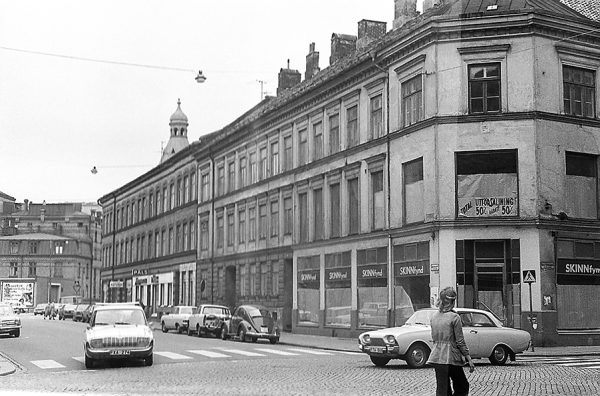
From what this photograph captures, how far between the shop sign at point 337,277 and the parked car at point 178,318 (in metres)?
8.03

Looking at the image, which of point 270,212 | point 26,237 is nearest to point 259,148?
point 270,212

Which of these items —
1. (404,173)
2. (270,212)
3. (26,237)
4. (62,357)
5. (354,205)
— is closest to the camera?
(62,357)

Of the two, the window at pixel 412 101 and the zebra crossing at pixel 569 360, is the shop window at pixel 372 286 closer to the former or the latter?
the window at pixel 412 101

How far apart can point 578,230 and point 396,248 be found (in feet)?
23.8

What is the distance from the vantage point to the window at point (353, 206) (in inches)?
1505

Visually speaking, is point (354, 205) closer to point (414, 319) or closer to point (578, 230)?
point (578, 230)

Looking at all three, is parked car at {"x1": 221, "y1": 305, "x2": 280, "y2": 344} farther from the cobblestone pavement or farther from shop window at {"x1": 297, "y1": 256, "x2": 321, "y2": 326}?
the cobblestone pavement

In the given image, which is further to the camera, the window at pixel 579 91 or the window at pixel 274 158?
the window at pixel 274 158

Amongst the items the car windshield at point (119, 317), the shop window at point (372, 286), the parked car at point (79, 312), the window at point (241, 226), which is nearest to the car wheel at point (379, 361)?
the car windshield at point (119, 317)

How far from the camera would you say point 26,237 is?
139125 millimetres

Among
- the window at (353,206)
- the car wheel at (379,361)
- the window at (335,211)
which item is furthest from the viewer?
the window at (335,211)

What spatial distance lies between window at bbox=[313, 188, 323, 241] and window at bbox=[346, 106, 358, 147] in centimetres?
389

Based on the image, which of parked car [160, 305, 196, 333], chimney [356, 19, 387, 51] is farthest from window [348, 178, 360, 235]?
parked car [160, 305, 196, 333]

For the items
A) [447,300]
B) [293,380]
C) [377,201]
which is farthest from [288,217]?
[447,300]
